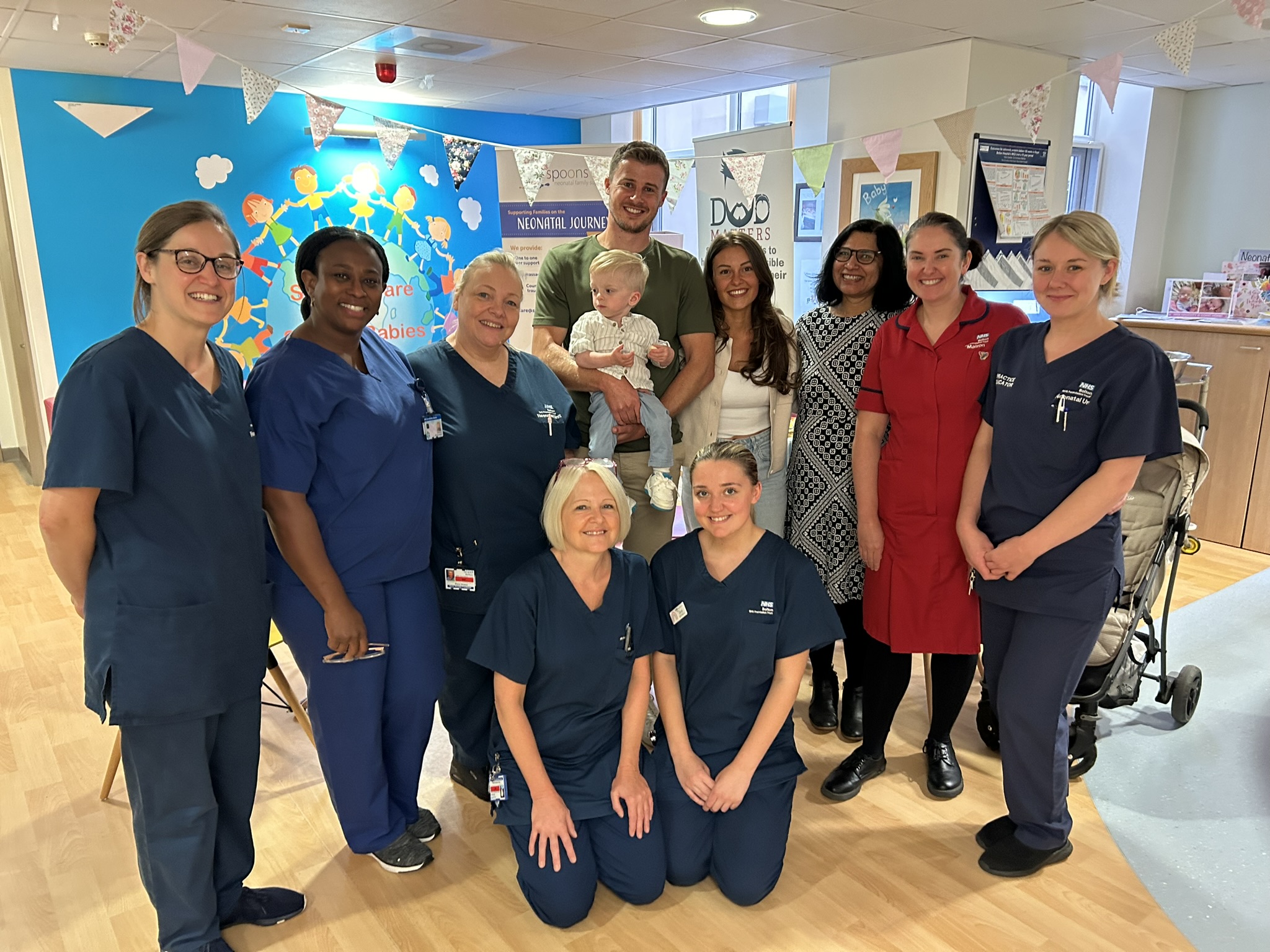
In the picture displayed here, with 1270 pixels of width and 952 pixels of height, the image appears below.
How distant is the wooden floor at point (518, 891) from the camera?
6.63 ft

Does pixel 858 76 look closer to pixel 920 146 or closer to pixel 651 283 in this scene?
pixel 920 146

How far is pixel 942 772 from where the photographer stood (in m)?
2.57

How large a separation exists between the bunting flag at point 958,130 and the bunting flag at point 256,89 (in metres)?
2.88

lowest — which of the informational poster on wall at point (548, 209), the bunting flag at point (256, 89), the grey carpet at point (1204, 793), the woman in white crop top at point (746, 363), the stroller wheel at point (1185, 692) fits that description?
the grey carpet at point (1204, 793)

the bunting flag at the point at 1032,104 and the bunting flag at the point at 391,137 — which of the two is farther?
the bunting flag at the point at 391,137

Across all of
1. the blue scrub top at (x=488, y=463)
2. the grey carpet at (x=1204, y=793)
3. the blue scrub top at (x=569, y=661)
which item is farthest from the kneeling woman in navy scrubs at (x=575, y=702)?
the grey carpet at (x=1204, y=793)

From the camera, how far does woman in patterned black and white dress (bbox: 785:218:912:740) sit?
100.0 inches

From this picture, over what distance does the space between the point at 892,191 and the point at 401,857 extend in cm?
393

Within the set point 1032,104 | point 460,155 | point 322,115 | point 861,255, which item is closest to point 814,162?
point 1032,104

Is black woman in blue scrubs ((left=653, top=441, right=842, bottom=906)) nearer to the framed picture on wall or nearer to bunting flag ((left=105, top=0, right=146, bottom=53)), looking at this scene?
bunting flag ((left=105, top=0, right=146, bottom=53))

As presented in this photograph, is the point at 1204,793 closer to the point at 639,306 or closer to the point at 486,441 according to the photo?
the point at 639,306

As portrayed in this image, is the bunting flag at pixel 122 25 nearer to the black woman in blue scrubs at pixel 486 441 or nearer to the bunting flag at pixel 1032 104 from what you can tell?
the black woman in blue scrubs at pixel 486 441

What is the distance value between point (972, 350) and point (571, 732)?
4.51 feet

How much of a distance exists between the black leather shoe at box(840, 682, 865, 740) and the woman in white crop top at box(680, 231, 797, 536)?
0.75 m
